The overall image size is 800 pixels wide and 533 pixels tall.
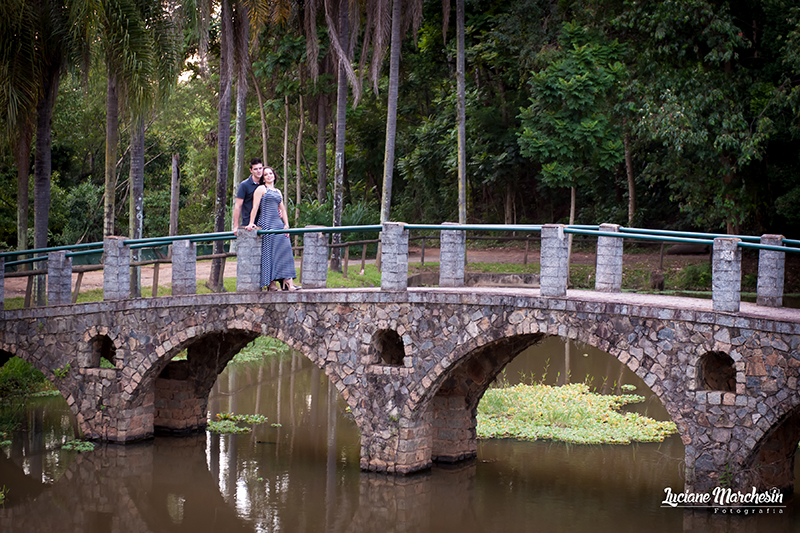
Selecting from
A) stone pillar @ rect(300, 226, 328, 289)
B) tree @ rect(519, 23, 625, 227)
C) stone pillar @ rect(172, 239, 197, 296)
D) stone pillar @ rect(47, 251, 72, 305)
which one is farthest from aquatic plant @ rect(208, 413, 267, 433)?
tree @ rect(519, 23, 625, 227)

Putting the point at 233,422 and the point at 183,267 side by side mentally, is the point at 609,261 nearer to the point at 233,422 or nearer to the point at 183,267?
the point at 183,267

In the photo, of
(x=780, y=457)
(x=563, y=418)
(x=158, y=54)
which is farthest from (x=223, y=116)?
(x=780, y=457)

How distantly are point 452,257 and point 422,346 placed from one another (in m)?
1.45

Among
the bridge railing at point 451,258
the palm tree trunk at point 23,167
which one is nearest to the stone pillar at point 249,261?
the bridge railing at point 451,258

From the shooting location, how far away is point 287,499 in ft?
40.8

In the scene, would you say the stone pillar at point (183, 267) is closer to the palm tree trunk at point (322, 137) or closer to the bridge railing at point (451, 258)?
the bridge railing at point (451, 258)

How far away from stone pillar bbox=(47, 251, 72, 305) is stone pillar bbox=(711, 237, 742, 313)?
34.3 feet

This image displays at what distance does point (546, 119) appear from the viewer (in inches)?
1051

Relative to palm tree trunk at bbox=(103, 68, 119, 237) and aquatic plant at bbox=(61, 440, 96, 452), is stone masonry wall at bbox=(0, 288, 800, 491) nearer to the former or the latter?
aquatic plant at bbox=(61, 440, 96, 452)

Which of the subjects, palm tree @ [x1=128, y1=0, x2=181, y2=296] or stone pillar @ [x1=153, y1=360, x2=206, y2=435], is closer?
stone pillar @ [x1=153, y1=360, x2=206, y2=435]

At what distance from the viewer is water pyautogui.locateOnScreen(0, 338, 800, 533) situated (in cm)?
1156

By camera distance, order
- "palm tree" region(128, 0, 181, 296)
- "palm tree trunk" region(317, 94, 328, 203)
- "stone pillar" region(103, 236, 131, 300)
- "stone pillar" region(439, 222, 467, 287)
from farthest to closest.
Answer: "palm tree trunk" region(317, 94, 328, 203), "palm tree" region(128, 0, 181, 296), "stone pillar" region(103, 236, 131, 300), "stone pillar" region(439, 222, 467, 287)

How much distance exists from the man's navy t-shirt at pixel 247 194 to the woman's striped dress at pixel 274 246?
7.8 inches

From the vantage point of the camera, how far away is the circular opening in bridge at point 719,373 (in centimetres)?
1172
